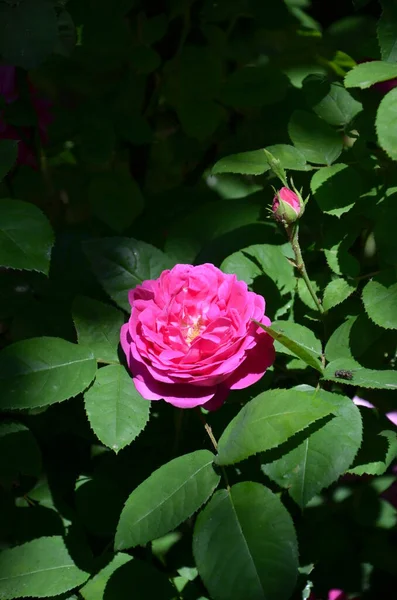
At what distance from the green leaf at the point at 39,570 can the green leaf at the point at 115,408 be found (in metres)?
0.33

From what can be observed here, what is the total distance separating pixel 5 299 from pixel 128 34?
673 millimetres

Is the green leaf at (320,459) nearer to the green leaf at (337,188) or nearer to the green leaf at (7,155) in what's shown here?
the green leaf at (337,188)

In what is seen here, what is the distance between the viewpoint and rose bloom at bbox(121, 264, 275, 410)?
1087 millimetres

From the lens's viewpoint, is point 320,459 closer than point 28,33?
Yes

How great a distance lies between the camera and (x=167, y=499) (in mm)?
1058

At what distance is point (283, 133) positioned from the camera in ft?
5.60

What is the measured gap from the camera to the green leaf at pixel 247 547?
97 centimetres

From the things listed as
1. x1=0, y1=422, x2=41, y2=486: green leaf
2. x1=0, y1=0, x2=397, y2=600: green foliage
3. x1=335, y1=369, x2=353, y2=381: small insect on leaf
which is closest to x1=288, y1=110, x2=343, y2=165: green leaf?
x1=0, y1=0, x2=397, y2=600: green foliage

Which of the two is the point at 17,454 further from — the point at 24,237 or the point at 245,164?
the point at 245,164

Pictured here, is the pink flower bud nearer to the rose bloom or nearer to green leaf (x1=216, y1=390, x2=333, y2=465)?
the rose bloom

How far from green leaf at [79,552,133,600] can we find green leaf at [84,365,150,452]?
0.31m

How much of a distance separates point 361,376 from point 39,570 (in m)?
0.63

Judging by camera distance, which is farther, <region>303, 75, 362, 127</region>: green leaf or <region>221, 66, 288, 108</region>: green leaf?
<region>221, 66, 288, 108</region>: green leaf

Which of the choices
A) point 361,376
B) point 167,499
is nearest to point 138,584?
point 167,499
